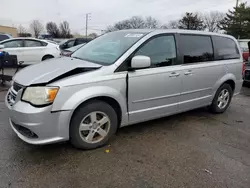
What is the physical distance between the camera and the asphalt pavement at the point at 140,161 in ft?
7.84

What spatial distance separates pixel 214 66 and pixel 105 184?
3.07 meters

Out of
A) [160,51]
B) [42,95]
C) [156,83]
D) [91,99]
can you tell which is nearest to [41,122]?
[42,95]

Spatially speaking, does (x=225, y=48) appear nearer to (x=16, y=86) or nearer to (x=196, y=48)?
(x=196, y=48)

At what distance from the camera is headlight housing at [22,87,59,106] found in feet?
8.27

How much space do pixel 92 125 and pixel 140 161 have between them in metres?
0.79

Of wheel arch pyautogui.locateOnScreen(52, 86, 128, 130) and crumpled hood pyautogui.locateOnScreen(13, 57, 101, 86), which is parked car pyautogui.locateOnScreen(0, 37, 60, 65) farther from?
wheel arch pyautogui.locateOnScreen(52, 86, 128, 130)

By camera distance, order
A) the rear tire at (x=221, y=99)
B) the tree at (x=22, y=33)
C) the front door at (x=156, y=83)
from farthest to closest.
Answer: the tree at (x=22, y=33) → the rear tire at (x=221, y=99) → the front door at (x=156, y=83)

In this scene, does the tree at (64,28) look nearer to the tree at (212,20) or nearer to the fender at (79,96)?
the tree at (212,20)

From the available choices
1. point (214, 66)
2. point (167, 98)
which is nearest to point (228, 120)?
point (214, 66)

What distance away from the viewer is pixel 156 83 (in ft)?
11.0

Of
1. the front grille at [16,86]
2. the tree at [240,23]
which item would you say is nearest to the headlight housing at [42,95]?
the front grille at [16,86]

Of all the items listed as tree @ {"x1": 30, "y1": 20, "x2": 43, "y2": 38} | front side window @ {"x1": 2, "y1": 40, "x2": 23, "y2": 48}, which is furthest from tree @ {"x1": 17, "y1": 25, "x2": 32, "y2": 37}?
front side window @ {"x1": 2, "y1": 40, "x2": 23, "y2": 48}

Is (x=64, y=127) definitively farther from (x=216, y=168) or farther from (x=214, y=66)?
(x=214, y=66)

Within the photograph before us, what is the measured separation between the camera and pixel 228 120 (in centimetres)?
443
